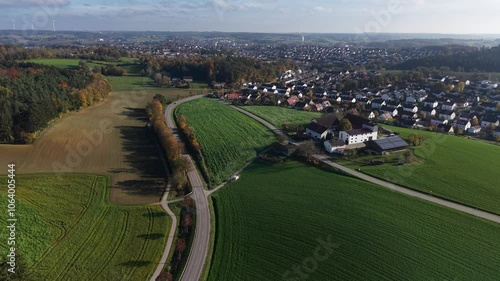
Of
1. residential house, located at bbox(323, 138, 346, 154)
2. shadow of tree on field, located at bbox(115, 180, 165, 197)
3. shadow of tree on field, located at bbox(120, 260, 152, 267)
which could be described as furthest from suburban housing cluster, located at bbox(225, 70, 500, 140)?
shadow of tree on field, located at bbox(120, 260, 152, 267)

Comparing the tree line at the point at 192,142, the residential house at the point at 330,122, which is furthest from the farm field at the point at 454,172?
the tree line at the point at 192,142

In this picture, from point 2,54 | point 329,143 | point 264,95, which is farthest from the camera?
point 2,54

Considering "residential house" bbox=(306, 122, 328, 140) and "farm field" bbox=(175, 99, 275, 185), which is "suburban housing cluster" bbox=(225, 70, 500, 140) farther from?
"farm field" bbox=(175, 99, 275, 185)

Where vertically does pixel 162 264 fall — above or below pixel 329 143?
below

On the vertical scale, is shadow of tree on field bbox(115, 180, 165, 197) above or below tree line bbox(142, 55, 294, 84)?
below

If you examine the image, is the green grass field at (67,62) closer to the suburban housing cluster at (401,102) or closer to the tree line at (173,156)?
the suburban housing cluster at (401,102)

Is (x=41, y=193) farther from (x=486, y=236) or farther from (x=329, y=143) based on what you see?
(x=486, y=236)

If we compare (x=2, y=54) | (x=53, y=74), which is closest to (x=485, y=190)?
(x=53, y=74)
